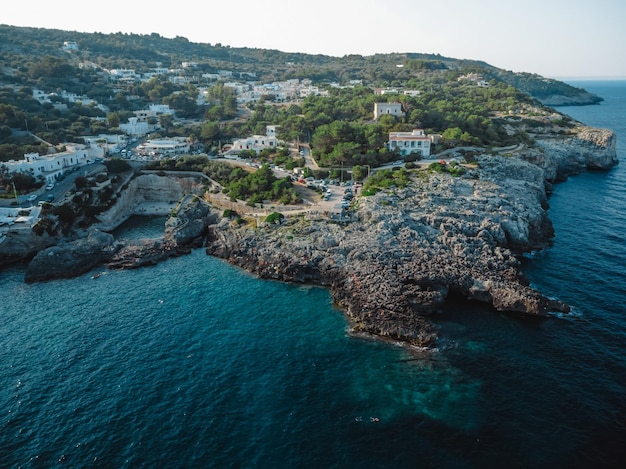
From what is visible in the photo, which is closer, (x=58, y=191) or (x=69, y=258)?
(x=69, y=258)

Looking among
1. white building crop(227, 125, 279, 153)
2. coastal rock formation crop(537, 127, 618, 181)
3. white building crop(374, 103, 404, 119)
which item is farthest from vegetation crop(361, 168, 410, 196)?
coastal rock formation crop(537, 127, 618, 181)

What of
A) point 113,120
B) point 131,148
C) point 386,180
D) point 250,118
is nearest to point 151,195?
point 131,148

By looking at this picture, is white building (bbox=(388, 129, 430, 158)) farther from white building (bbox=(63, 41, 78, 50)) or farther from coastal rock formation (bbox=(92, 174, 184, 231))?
white building (bbox=(63, 41, 78, 50))

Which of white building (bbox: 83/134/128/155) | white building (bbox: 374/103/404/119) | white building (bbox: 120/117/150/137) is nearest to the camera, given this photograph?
white building (bbox: 83/134/128/155)

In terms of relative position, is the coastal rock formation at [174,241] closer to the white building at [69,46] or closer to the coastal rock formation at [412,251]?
the coastal rock formation at [412,251]

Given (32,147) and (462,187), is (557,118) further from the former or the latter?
(32,147)

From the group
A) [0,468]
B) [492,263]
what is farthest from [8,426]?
[492,263]

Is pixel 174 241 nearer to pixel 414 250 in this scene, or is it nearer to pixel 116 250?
pixel 116 250
